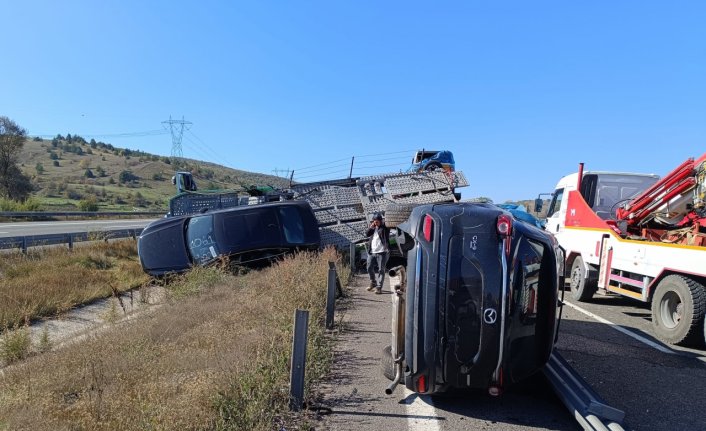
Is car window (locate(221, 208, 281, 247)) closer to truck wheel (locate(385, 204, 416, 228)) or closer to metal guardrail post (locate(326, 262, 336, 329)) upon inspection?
truck wheel (locate(385, 204, 416, 228))

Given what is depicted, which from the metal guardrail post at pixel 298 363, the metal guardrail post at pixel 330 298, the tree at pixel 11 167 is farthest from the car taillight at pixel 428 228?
the tree at pixel 11 167

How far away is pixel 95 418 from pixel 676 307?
7.69 meters

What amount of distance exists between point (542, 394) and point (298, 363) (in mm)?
2532

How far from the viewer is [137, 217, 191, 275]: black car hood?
11805 millimetres

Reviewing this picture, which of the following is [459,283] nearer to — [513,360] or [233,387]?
[513,360]

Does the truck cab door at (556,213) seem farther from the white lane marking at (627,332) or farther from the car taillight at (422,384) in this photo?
the car taillight at (422,384)

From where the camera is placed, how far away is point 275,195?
15422 mm

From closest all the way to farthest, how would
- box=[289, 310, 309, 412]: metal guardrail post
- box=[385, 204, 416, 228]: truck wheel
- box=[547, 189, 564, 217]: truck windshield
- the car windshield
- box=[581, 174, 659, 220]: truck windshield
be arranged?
box=[289, 310, 309, 412]: metal guardrail post
box=[581, 174, 659, 220]: truck windshield
the car windshield
box=[547, 189, 564, 217]: truck windshield
box=[385, 204, 416, 228]: truck wheel

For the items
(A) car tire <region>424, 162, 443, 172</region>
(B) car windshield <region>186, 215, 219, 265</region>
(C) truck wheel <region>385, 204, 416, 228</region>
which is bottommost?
(B) car windshield <region>186, 215, 219, 265</region>

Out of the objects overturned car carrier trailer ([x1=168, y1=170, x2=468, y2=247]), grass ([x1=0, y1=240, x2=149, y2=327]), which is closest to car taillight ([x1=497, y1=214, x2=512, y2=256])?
grass ([x1=0, y1=240, x2=149, y2=327])

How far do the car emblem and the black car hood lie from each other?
931 centimetres

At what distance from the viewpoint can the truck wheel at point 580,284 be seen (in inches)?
385

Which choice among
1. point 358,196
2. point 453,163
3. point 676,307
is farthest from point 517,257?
point 453,163

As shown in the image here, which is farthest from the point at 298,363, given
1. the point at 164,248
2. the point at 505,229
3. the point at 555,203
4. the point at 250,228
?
the point at 555,203
